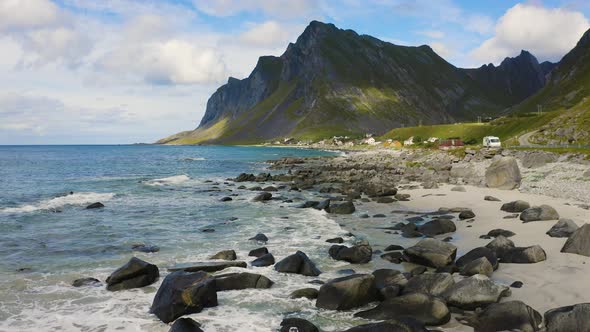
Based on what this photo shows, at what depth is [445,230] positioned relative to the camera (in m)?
25.3

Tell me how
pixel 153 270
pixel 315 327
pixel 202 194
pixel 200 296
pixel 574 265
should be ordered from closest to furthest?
pixel 315 327 < pixel 200 296 < pixel 574 265 < pixel 153 270 < pixel 202 194

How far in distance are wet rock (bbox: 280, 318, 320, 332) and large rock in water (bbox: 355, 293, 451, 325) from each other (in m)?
Result: 2.00

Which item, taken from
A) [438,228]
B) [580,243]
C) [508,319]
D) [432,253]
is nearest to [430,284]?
[508,319]

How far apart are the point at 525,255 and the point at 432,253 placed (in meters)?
3.64

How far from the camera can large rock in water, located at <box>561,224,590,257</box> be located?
17.3 meters

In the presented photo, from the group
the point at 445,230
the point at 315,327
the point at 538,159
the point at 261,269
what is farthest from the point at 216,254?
the point at 538,159

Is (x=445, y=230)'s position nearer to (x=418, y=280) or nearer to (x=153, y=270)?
(x=418, y=280)

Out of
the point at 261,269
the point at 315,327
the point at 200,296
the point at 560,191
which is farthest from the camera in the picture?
the point at 560,191

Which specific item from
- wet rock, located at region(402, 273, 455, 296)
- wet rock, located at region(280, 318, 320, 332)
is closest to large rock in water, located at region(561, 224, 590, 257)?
wet rock, located at region(402, 273, 455, 296)

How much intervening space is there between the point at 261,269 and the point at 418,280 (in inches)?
282

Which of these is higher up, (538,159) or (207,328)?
(538,159)

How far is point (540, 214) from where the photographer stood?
2411 cm

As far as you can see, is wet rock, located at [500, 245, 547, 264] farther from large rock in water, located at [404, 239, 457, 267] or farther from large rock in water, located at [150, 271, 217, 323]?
large rock in water, located at [150, 271, 217, 323]

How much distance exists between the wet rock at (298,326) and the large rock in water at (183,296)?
3150 mm
